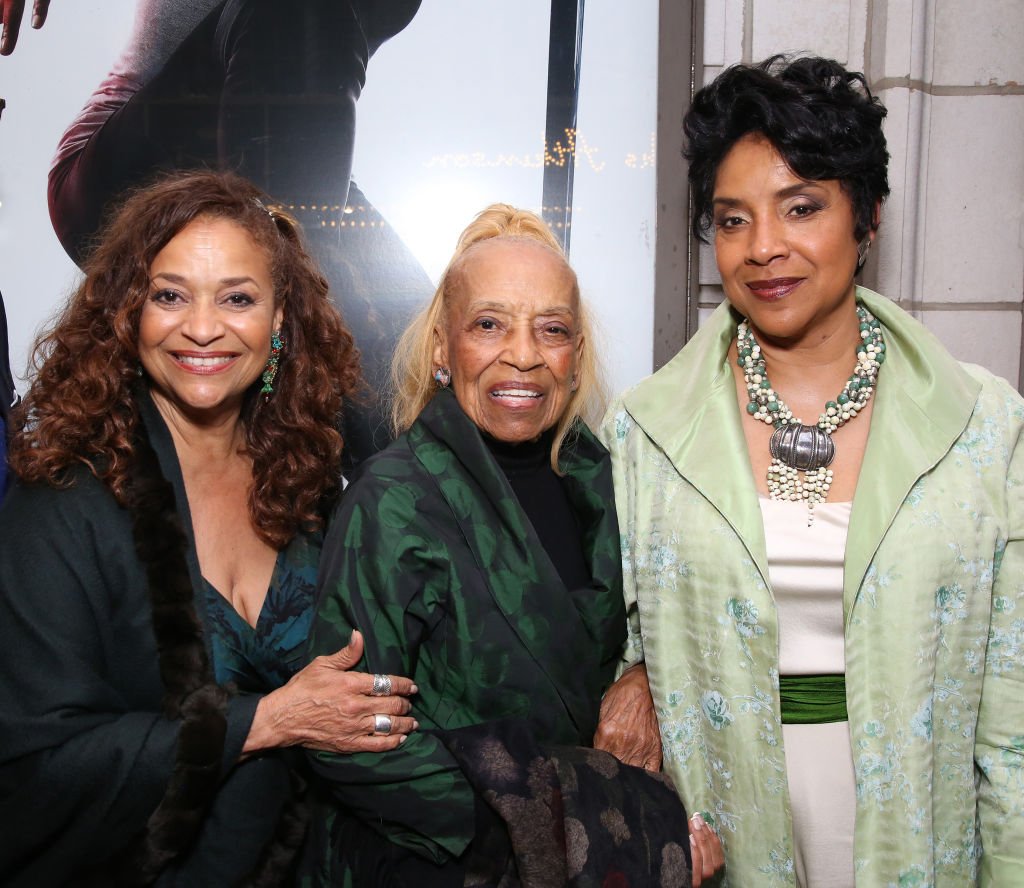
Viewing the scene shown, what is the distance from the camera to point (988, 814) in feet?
5.80

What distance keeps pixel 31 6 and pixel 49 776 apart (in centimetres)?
234

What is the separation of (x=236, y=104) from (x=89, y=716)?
1893 mm

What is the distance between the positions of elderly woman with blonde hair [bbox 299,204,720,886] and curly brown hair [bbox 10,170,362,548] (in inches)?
13.7

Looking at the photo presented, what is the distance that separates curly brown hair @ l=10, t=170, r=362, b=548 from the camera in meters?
1.72

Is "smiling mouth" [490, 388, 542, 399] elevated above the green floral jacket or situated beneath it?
elevated above

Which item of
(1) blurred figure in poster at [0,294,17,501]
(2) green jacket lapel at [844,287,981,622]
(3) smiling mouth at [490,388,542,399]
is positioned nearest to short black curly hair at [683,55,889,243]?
(2) green jacket lapel at [844,287,981,622]

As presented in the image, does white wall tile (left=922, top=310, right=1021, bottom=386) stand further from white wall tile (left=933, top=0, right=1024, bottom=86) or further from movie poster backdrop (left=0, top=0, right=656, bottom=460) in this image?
movie poster backdrop (left=0, top=0, right=656, bottom=460)

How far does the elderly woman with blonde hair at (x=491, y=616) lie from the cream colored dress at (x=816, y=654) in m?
0.24

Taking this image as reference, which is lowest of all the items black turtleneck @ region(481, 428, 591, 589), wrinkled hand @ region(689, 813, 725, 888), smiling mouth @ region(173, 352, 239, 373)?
wrinkled hand @ region(689, 813, 725, 888)

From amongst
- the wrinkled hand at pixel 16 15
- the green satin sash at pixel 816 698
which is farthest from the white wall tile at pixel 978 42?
the wrinkled hand at pixel 16 15

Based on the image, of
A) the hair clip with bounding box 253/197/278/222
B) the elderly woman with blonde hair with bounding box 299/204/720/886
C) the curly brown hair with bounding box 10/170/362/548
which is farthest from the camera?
the hair clip with bounding box 253/197/278/222

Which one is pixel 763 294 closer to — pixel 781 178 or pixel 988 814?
pixel 781 178

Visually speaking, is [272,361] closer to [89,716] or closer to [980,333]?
[89,716]

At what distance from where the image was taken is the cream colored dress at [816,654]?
1738 millimetres
